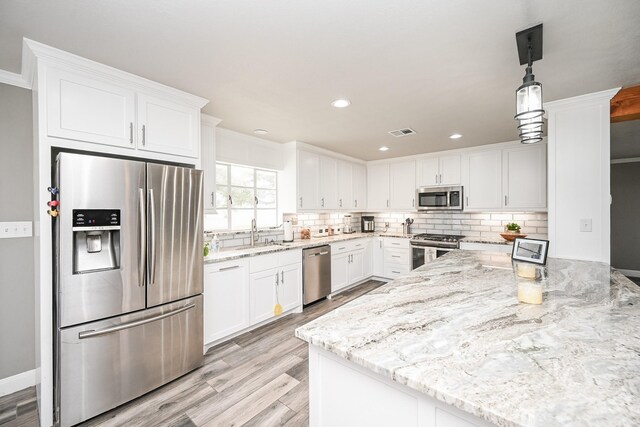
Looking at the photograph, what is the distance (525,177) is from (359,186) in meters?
2.62

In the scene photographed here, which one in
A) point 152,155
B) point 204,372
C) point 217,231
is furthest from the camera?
point 217,231

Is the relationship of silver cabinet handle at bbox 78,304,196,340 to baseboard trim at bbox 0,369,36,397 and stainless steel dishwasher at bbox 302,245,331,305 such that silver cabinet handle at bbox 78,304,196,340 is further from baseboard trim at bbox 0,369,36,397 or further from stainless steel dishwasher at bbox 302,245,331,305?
stainless steel dishwasher at bbox 302,245,331,305

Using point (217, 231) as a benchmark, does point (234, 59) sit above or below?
above

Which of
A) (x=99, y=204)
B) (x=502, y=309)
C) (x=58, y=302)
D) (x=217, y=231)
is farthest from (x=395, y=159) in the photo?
(x=58, y=302)

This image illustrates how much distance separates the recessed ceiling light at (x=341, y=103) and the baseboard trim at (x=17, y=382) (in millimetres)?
3319

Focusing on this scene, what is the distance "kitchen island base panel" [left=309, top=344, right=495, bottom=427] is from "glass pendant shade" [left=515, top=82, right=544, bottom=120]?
1.42 m

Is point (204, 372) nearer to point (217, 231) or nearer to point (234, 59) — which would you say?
point (217, 231)

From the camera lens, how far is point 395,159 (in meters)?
5.13

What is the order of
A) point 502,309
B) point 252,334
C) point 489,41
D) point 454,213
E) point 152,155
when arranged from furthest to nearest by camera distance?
point 454,213 → point 252,334 → point 152,155 → point 489,41 → point 502,309

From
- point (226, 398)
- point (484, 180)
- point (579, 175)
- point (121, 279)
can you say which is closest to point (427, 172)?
point (484, 180)

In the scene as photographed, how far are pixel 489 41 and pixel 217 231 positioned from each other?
3.15 m

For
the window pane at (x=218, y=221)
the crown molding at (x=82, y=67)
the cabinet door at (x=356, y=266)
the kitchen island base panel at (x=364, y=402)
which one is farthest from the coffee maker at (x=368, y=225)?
the kitchen island base panel at (x=364, y=402)

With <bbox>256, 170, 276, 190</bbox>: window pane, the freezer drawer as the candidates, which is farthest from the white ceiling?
the freezer drawer

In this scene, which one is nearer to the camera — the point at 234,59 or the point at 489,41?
the point at 489,41
